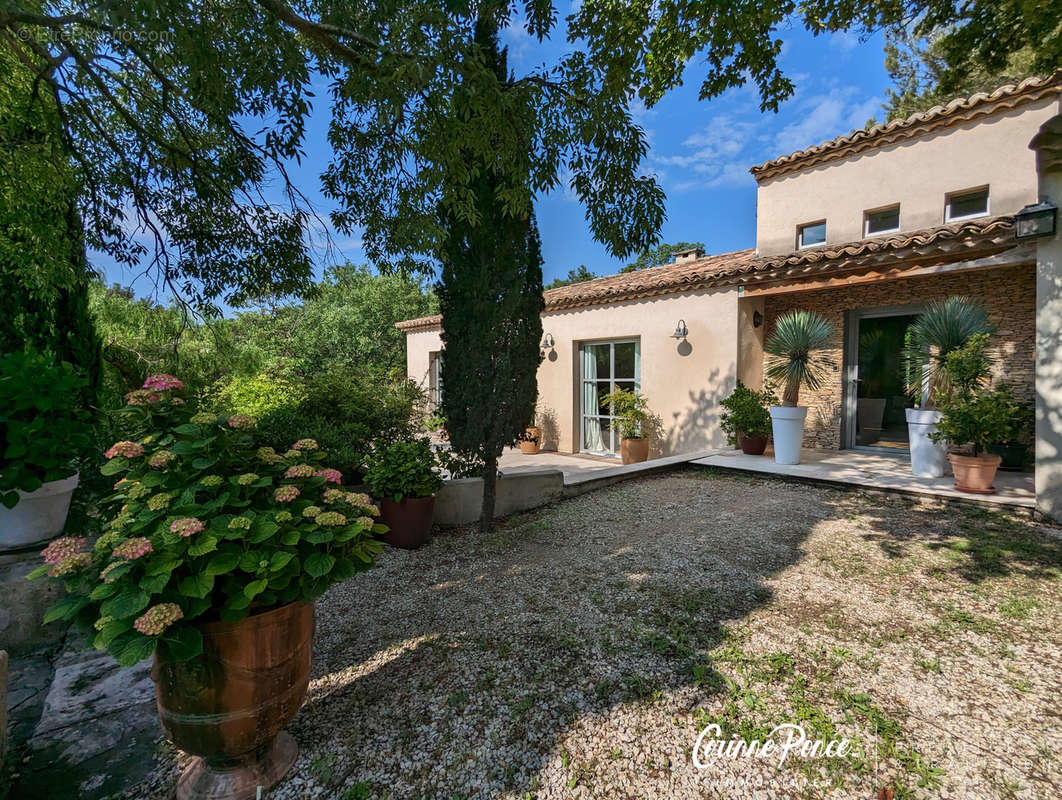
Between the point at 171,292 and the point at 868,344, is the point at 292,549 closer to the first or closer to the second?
the point at 171,292

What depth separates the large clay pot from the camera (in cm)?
153

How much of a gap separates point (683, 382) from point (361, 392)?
5.38 m

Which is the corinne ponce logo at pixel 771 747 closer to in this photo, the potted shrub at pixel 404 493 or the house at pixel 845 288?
the potted shrub at pixel 404 493

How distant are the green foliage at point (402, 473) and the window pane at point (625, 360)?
5.58m

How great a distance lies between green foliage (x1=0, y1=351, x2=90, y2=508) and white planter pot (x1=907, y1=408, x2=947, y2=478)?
316 inches

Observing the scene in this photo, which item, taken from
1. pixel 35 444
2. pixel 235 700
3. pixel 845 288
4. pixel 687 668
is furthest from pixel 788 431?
pixel 35 444

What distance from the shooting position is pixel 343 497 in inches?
73.0

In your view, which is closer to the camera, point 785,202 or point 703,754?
point 703,754

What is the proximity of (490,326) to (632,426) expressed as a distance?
479cm

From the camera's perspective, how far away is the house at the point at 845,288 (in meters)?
6.30

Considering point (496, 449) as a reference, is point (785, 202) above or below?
above

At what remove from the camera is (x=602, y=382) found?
376 inches

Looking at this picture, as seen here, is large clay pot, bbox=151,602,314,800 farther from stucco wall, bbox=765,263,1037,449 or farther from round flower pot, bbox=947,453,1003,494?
stucco wall, bbox=765,263,1037,449

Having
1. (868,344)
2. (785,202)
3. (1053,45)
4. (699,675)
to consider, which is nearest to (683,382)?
(868,344)
